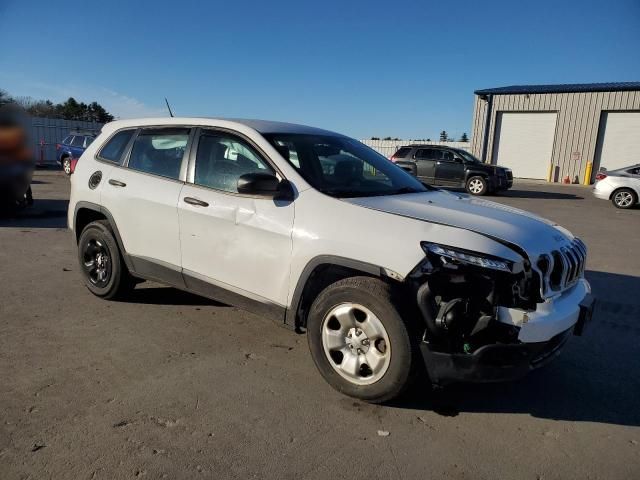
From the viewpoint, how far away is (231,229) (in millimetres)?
3623

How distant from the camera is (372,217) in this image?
309 cm

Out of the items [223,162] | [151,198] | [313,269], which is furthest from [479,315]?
[151,198]

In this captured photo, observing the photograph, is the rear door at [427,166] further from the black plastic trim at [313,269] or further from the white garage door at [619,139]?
the black plastic trim at [313,269]

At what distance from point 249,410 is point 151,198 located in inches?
83.6

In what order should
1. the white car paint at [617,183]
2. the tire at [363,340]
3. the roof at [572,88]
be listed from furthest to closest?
the roof at [572,88], the white car paint at [617,183], the tire at [363,340]

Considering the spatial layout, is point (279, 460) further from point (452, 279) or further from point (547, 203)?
point (547, 203)

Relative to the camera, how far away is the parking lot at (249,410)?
251cm

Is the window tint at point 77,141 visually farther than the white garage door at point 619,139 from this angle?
No

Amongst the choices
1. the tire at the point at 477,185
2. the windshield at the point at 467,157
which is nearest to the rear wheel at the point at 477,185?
the tire at the point at 477,185

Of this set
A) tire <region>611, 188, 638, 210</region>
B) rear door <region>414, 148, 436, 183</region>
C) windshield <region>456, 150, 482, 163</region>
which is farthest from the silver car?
rear door <region>414, 148, 436, 183</region>

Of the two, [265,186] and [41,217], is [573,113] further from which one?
[265,186]

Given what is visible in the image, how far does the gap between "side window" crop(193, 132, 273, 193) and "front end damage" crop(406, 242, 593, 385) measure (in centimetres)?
→ 155

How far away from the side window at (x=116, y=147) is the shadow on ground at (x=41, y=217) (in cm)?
432

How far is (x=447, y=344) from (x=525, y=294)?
53 cm
